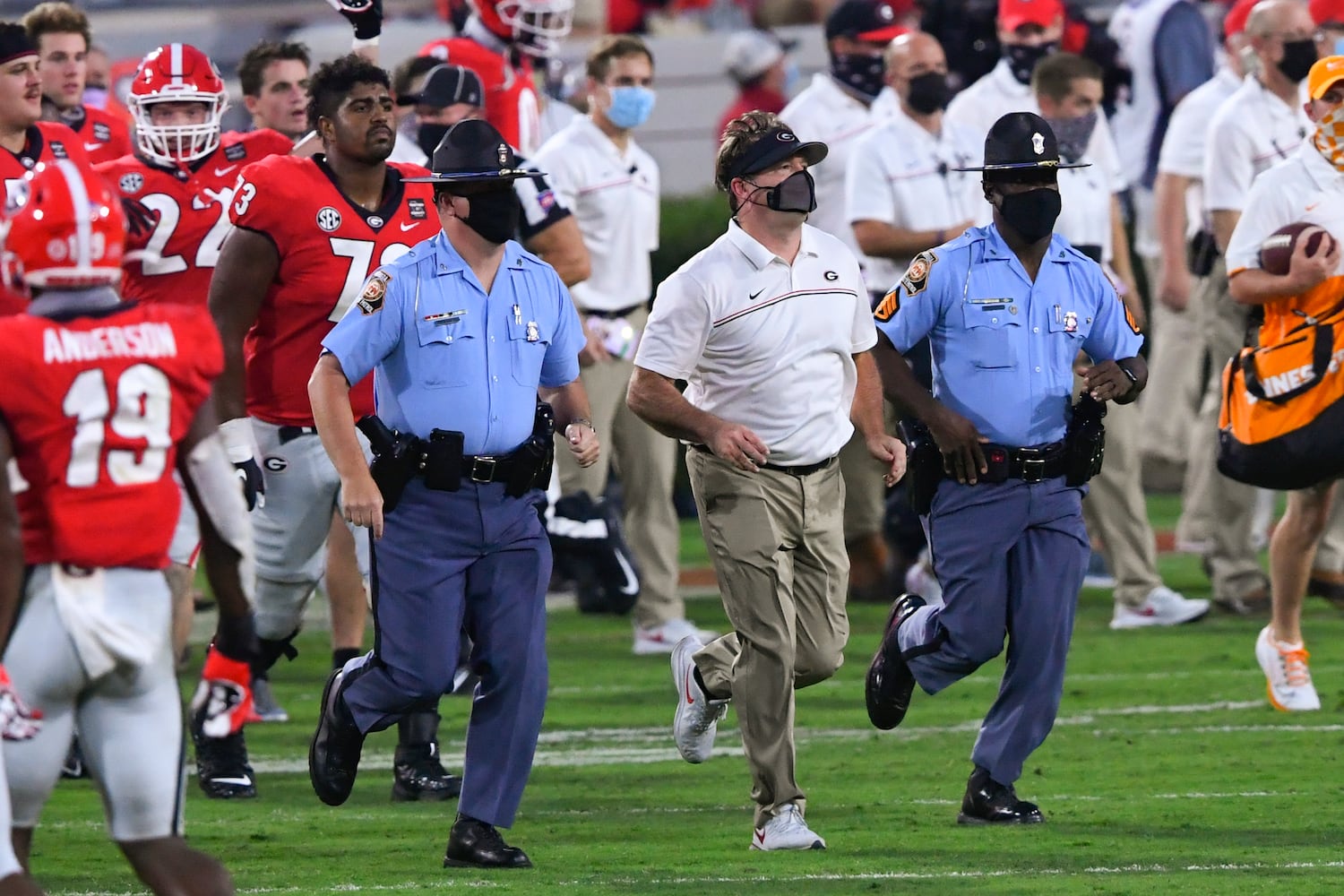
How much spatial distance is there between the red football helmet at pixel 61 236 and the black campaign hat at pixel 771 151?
2.39 m

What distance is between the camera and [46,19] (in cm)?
1012

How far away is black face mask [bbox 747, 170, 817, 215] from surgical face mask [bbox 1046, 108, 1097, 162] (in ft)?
14.0

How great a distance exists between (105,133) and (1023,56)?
14.4 ft

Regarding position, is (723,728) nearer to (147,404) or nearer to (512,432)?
(512,432)

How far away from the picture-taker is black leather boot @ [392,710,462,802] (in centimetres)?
795

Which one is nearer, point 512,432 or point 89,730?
point 89,730

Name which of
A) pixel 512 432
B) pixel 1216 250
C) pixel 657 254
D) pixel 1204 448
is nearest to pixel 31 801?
pixel 512 432

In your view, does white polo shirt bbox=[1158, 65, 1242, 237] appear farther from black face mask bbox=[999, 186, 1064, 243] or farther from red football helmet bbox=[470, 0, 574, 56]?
black face mask bbox=[999, 186, 1064, 243]

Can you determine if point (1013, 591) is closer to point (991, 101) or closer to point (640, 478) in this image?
point (640, 478)

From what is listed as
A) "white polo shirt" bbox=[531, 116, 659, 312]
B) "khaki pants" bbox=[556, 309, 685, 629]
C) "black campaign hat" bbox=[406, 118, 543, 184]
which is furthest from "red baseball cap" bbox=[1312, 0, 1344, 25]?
"black campaign hat" bbox=[406, 118, 543, 184]

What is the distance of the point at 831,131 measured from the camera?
39.8 feet

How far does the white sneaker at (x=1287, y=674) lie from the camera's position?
8984 millimetres

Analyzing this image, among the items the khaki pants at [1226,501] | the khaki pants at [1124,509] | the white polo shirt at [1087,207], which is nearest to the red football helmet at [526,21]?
the white polo shirt at [1087,207]

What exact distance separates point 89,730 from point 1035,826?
10.3 ft
